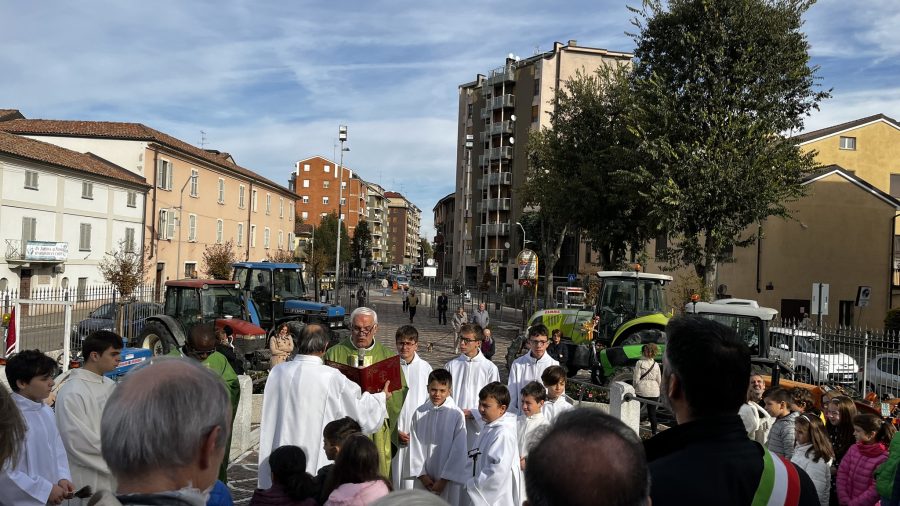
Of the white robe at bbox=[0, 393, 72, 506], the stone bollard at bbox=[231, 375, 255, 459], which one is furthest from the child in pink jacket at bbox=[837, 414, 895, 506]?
the stone bollard at bbox=[231, 375, 255, 459]

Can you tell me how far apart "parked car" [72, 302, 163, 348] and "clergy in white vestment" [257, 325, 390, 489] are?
39.4ft

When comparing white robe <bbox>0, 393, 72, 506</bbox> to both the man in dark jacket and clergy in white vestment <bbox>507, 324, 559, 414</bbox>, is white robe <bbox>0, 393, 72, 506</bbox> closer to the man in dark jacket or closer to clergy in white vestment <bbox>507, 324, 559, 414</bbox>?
the man in dark jacket

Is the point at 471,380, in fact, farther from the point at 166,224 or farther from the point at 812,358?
the point at 166,224

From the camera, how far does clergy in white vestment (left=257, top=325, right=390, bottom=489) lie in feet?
17.2

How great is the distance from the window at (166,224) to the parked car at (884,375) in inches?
1456

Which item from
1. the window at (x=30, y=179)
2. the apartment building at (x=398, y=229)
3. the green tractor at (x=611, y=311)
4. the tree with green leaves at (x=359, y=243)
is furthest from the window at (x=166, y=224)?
the apartment building at (x=398, y=229)

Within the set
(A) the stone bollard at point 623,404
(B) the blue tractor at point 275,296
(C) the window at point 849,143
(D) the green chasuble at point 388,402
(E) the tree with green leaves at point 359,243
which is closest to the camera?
(D) the green chasuble at point 388,402

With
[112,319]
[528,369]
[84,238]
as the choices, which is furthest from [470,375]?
[84,238]

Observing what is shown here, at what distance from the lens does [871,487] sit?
18.4 feet

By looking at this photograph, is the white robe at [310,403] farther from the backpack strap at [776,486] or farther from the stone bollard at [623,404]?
the stone bollard at [623,404]

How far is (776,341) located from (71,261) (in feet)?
106

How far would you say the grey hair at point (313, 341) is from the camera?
541 cm

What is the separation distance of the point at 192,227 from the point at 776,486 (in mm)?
45589

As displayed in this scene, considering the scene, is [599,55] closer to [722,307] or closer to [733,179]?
[733,179]
